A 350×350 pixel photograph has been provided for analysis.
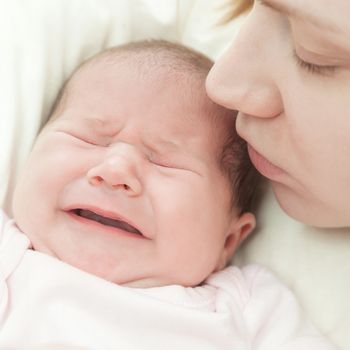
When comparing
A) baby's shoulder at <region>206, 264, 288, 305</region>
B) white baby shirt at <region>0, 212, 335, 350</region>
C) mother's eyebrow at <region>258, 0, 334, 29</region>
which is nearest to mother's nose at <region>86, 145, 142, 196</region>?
white baby shirt at <region>0, 212, 335, 350</region>

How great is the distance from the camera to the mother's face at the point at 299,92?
934mm

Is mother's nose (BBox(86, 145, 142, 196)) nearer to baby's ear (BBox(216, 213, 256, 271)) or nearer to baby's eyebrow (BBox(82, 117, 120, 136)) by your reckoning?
baby's eyebrow (BBox(82, 117, 120, 136))

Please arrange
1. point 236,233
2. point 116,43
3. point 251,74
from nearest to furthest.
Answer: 1. point 251,74
2. point 236,233
3. point 116,43

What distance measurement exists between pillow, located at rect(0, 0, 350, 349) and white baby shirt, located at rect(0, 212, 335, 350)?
8cm

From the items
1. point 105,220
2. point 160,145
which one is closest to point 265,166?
point 160,145

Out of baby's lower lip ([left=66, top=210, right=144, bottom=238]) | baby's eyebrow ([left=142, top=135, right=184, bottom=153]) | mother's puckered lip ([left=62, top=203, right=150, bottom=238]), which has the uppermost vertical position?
baby's eyebrow ([left=142, top=135, right=184, bottom=153])

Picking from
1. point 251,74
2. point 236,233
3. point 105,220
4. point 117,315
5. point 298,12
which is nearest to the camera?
point 298,12

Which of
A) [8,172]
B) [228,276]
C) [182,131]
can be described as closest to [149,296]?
[228,276]

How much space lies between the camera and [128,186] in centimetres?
124

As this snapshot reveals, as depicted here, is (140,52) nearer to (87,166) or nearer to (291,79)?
(87,166)

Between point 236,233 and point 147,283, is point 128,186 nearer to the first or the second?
point 147,283

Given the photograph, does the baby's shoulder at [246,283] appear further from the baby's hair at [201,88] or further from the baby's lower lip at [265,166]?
the baby's lower lip at [265,166]

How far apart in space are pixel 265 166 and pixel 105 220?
326 millimetres

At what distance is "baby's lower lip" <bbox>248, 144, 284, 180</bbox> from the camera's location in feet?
4.05
